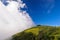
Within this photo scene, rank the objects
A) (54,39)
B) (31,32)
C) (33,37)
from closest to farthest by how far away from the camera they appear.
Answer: (54,39), (33,37), (31,32)

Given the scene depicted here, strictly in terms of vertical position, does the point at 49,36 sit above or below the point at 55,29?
below

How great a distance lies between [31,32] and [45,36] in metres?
19.9

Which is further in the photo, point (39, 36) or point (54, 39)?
point (39, 36)

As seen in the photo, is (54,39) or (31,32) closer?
(54,39)

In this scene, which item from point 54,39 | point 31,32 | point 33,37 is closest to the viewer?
point 54,39

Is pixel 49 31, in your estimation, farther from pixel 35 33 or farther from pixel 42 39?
pixel 42 39

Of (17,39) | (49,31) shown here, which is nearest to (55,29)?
(49,31)

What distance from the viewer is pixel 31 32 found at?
195 m

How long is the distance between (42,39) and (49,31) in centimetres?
2385

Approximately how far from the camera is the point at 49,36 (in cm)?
17650

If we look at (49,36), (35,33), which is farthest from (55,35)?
(35,33)

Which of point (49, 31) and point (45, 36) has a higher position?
point (49, 31)

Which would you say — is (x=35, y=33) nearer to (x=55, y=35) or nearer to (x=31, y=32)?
(x=31, y=32)

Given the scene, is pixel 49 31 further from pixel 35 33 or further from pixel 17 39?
pixel 17 39
